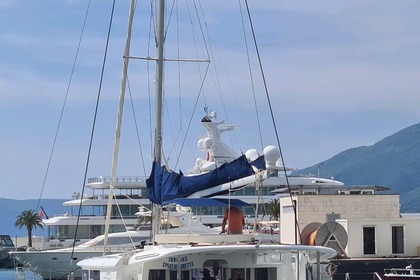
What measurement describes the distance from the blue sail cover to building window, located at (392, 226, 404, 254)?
2071 cm

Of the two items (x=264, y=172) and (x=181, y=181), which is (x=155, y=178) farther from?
(x=264, y=172)

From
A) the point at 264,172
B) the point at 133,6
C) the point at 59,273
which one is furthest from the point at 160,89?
the point at 59,273

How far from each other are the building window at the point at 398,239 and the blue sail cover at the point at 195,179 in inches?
815

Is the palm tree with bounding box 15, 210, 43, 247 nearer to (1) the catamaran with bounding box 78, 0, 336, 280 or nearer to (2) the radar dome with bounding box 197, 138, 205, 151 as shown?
(2) the radar dome with bounding box 197, 138, 205, 151

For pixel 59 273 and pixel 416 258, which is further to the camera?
pixel 59 273

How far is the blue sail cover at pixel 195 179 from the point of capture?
26641 millimetres

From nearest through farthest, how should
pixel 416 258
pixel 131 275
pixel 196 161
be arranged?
pixel 131 275
pixel 416 258
pixel 196 161

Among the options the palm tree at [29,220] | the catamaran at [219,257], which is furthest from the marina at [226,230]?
the palm tree at [29,220]

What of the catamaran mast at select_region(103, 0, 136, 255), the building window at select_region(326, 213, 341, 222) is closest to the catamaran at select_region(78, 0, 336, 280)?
the catamaran mast at select_region(103, 0, 136, 255)

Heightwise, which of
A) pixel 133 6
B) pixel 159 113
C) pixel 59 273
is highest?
pixel 133 6

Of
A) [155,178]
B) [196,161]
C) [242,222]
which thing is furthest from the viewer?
[196,161]

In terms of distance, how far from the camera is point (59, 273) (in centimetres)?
6888

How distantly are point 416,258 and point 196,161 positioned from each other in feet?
164

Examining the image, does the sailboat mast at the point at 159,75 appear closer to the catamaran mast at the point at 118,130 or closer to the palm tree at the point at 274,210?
the catamaran mast at the point at 118,130
